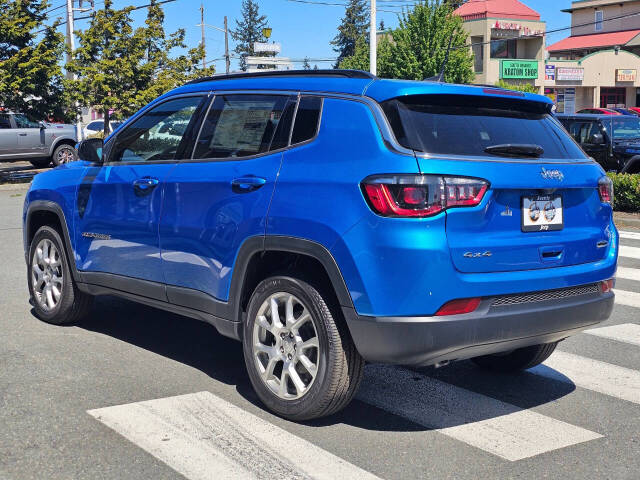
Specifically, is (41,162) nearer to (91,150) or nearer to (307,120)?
(91,150)

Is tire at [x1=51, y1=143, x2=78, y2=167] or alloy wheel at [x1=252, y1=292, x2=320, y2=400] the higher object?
tire at [x1=51, y1=143, x2=78, y2=167]

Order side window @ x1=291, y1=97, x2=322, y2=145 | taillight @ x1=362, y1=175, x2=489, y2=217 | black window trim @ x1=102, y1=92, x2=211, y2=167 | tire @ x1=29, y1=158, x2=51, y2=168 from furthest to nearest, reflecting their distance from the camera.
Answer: tire @ x1=29, y1=158, x2=51, y2=168 < black window trim @ x1=102, y1=92, x2=211, y2=167 < side window @ x1=291, y1=97, x2=322, y2=145 < taillight @ x1=362, y1=175, x2=489, y2=217

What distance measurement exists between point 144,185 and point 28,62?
756 inches

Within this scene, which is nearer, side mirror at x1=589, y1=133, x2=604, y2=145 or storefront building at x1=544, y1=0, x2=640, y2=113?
side mirror at x1=589, y1=133, x2=604, y2=145

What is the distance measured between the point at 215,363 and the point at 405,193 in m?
2.27

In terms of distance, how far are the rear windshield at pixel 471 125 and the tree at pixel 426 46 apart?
149 ft

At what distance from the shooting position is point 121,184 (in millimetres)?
5500

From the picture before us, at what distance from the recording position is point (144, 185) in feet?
17.3

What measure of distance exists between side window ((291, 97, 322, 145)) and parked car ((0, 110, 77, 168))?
860 inches

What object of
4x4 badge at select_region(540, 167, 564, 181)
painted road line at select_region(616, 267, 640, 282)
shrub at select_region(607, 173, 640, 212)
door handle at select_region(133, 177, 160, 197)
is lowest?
painted road line at select_region(616, 267, 640, 282)

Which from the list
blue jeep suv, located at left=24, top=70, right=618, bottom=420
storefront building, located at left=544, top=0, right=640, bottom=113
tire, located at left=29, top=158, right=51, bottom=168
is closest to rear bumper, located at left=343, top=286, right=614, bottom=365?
Result: blue jeep suv, located at left=24, top=70, right=618, bottom=420

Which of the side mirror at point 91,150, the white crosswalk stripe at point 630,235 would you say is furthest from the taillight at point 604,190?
the white crosswalk stripe at point 630,235

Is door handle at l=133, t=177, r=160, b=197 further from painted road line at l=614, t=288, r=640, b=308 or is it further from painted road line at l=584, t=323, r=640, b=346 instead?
painted road line at l=614, t=288, r=640, b=308

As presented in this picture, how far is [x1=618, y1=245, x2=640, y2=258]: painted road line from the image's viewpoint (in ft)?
35.0
